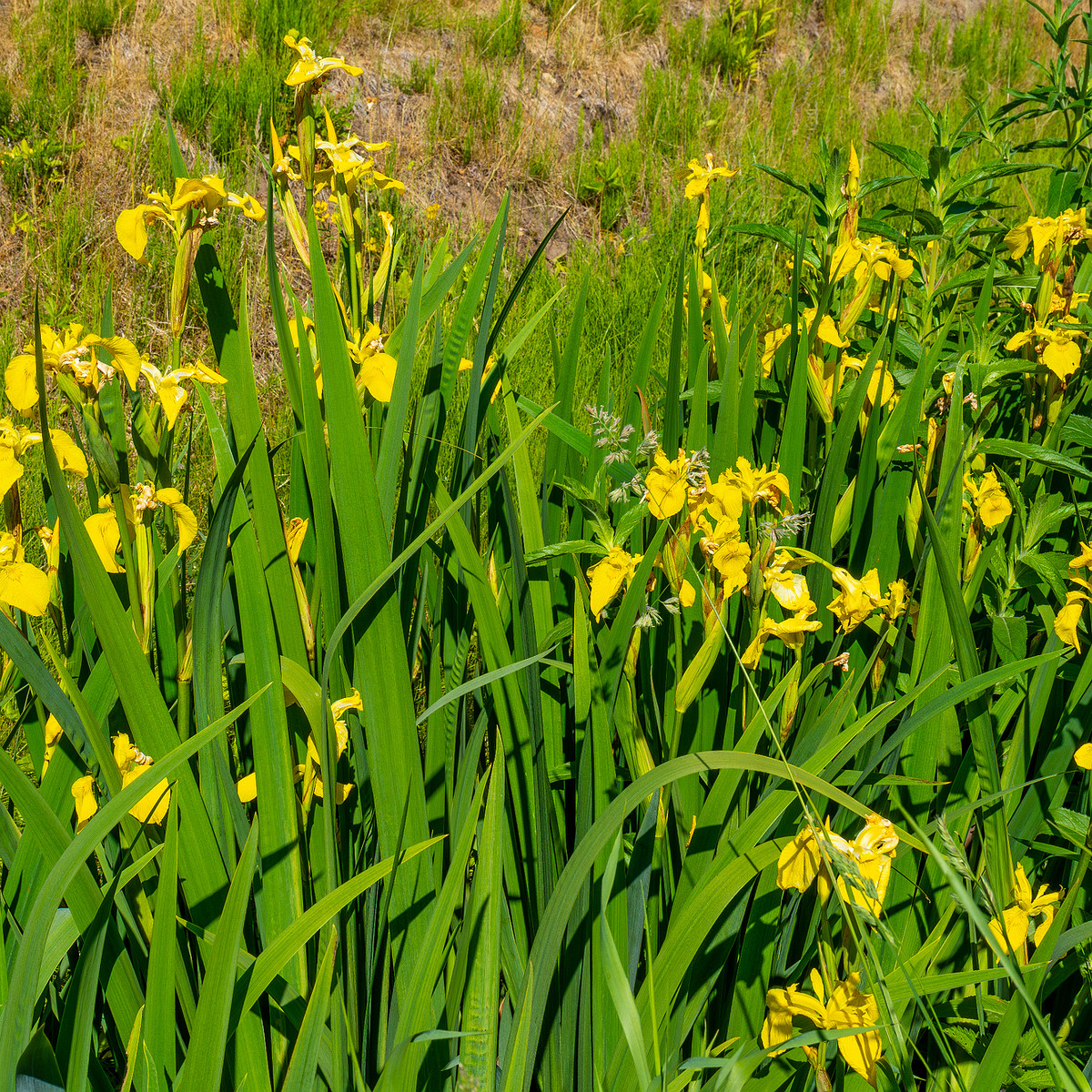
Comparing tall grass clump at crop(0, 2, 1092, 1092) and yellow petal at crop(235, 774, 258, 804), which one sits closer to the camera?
tall grass clump at crop(0, 2, 1092, 1092)

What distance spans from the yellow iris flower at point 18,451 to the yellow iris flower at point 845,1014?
0.69 metres

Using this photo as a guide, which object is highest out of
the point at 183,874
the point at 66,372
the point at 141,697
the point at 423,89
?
the point at 423,89

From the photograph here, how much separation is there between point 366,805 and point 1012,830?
70cm

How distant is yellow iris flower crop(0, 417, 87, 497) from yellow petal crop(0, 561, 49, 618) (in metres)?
0.07

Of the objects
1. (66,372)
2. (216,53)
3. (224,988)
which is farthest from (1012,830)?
(216,53)

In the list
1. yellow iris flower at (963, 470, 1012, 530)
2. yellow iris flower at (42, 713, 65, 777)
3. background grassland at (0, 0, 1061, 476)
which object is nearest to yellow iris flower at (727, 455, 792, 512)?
yellow iris flower at (963, 470, 1012, 530)

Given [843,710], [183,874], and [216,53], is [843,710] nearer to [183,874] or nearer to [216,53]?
[183,874]

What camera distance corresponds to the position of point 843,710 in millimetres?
739

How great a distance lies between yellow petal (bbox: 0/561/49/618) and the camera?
0.61m

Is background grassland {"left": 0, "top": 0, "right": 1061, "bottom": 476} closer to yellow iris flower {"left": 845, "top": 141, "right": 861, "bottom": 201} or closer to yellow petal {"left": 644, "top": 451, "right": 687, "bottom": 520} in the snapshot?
yellow iris flower {"left": 845, "top": 141, "right": 861, "bottom": 201}

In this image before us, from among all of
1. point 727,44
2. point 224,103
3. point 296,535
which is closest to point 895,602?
point 296,535

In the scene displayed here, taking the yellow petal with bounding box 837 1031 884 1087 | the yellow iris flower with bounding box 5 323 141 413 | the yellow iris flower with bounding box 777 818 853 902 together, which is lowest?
the yellow petal with bounding box 837 1031 884 1087

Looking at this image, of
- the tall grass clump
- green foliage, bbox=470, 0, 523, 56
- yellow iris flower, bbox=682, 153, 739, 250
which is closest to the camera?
the tall grass clump

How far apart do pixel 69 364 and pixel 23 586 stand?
0.57 ft
